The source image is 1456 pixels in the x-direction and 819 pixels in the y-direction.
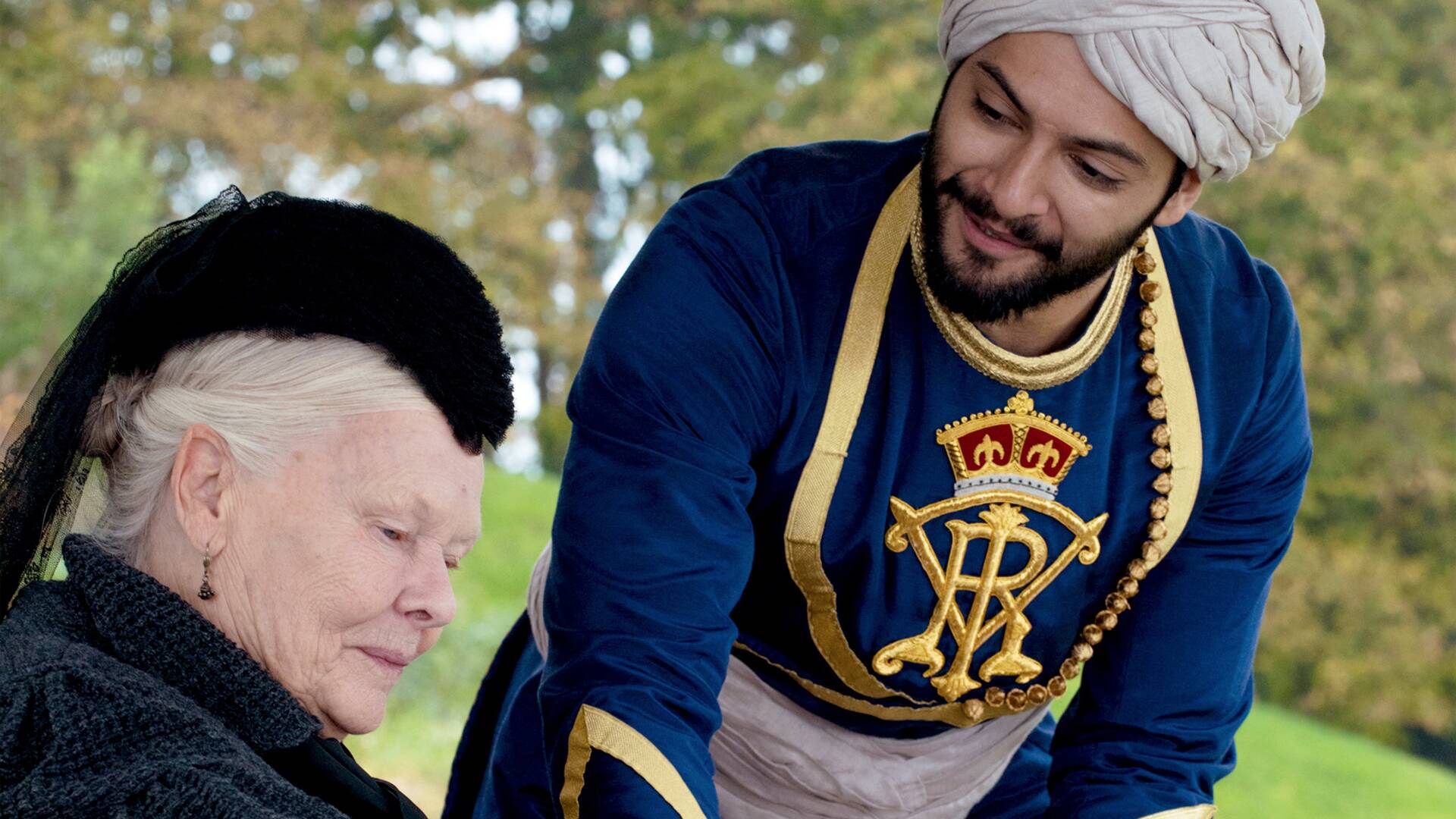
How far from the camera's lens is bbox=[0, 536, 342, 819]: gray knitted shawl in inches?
54.3

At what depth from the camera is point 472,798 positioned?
252cm

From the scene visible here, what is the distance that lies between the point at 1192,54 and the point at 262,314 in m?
1.15

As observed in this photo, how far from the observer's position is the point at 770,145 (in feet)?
33.7

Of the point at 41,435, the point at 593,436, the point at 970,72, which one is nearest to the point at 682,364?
the point at 593,436

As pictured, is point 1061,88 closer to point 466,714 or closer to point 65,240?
point 466,714

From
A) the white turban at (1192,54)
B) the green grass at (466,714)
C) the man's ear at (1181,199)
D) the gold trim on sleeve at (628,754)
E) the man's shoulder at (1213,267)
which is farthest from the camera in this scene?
the green grass at (466,714)

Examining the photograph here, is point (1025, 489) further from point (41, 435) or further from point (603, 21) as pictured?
point (603, 21)

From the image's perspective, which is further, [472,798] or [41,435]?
[472,798]

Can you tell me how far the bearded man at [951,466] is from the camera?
6.40 ft

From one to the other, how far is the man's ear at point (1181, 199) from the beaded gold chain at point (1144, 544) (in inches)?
1.7

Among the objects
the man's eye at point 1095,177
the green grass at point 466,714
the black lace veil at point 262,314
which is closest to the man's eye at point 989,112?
the man's eye at point 1095,177

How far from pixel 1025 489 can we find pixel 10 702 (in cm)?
128

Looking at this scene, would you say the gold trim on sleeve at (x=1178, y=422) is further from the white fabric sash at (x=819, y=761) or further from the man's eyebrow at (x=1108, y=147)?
the white fabric sash at (x=819, y=761)

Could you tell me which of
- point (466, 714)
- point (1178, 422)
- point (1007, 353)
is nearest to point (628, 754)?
point (1007, 353)
